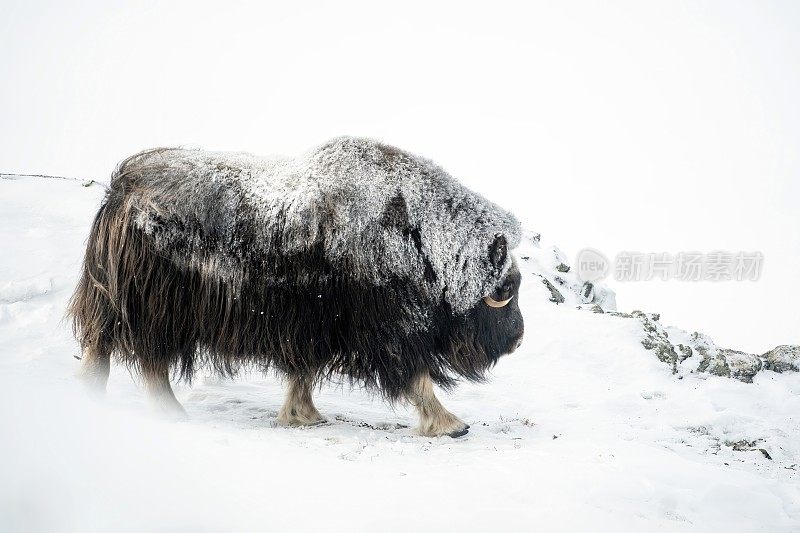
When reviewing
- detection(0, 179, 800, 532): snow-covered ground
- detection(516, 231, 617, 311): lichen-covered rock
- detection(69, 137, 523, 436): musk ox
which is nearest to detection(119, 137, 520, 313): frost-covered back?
detection(69, 137, 523, 436): musk ox

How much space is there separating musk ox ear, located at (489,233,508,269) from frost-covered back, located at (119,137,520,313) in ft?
0.08

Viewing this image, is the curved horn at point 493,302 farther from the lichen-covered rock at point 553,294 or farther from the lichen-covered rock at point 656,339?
the lichen-covered rock at point 553,294

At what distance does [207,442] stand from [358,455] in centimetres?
87

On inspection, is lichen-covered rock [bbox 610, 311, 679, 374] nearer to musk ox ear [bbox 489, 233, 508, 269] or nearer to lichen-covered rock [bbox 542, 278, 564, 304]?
lichen-covered rock [bbox 542, 278, 564, 304]

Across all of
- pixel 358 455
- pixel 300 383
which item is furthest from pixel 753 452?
pixel 300 383

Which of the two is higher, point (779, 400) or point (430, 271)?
point (430, 271)

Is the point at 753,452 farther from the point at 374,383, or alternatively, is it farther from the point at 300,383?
the point at 300,383

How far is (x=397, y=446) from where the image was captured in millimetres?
3150

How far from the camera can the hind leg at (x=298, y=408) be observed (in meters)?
3.66

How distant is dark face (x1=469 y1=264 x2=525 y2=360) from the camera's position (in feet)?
12.2

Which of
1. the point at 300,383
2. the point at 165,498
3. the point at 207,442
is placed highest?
the point at 165,498

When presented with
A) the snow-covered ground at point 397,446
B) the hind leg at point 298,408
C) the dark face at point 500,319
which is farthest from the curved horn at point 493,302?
the hind leg at point 298,408

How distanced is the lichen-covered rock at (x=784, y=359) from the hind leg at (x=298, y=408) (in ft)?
14.4

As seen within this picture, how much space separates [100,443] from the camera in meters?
1.56
